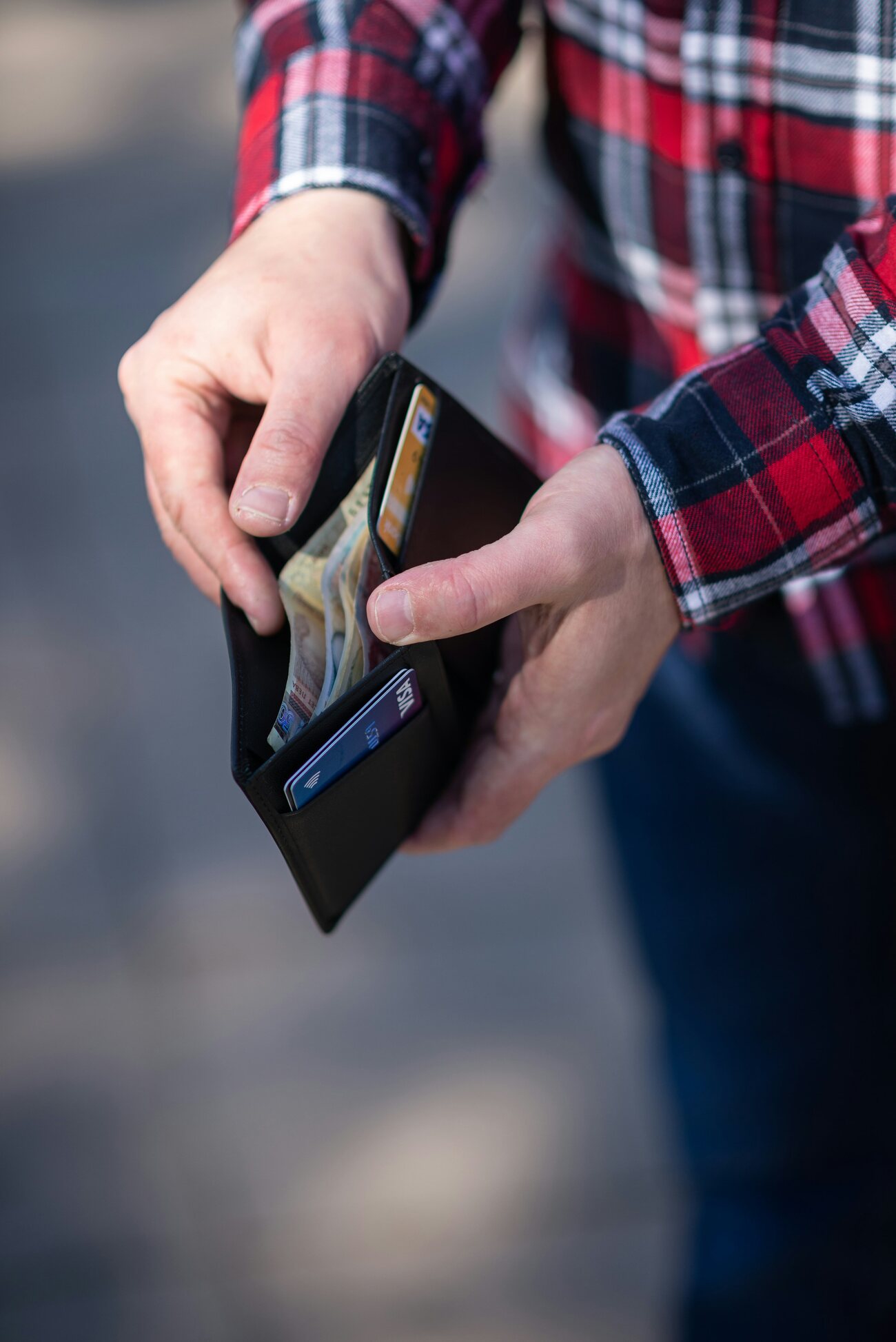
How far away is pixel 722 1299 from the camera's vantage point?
140 cm

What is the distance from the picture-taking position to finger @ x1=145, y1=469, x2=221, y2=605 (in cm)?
85

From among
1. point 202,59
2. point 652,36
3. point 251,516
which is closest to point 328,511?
point 251,516

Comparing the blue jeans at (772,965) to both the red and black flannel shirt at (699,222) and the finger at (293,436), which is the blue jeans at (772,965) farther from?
the finger at (293,436)

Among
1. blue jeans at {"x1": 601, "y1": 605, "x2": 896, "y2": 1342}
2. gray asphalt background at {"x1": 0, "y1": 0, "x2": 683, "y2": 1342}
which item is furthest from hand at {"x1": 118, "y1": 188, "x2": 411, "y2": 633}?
gray asphalt background at {"x1": 0, "y1": 0, "x2": 683, "y2": 1342}

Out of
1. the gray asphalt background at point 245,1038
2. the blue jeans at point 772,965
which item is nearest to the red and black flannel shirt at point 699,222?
the blue jeans at point 772,965

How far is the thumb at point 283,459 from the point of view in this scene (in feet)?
2.49

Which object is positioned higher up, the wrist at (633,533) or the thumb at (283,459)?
the thumb at (283,459)

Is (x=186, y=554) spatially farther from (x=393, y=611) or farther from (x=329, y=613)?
(x=393, y=611)

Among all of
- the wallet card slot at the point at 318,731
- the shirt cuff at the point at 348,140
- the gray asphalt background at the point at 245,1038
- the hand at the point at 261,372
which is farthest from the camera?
the gray asphalt background at the point at 245,1038

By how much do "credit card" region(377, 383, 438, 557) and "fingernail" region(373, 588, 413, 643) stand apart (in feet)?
0.25

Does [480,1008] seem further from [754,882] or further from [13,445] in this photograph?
[13,445]

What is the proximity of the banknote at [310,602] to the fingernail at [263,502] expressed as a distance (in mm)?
61

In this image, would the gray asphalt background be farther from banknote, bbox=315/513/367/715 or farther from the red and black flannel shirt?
banknote, bbox=315/513/367/715

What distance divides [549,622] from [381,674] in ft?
0.46
